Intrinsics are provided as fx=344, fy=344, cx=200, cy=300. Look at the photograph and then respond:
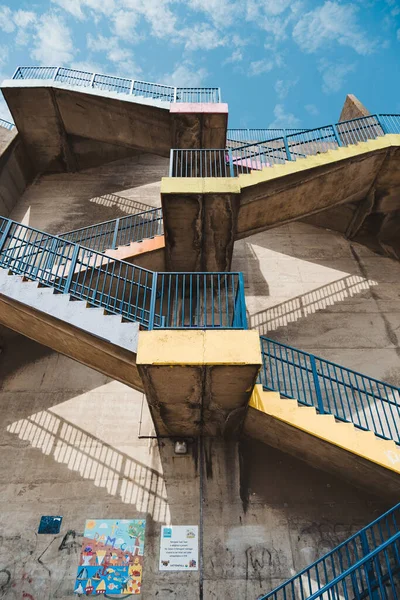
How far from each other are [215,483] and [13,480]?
13.3 ft

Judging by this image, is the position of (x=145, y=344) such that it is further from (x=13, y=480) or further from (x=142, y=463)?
(x=13, y=480)

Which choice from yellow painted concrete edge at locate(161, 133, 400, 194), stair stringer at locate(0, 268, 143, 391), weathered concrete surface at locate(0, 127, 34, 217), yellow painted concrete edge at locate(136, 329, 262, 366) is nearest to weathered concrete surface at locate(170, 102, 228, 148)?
yellow painted concrete edge at locate(161, 133, 400, 194)

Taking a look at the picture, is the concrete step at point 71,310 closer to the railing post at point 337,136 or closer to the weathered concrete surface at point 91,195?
the weathered concrete surface at point 91,195

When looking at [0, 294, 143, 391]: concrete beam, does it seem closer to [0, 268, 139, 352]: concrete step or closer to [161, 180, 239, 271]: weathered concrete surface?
[0, 268, 139, 352]: concrete step

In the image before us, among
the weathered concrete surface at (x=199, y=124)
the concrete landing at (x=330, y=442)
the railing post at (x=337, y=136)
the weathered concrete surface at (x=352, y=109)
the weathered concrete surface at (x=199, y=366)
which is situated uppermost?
the weathered concrete surface at (x=352, y=109)

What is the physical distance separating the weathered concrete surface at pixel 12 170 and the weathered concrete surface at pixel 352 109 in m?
12.3

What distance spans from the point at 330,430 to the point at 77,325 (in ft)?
13.8

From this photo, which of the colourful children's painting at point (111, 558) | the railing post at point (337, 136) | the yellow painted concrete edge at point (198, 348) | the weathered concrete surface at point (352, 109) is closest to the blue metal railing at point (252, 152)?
the railing post at point (337, 136)

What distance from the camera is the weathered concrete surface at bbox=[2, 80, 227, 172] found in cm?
1047

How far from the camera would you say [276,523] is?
21.1 feet

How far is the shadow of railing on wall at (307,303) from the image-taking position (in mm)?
9141

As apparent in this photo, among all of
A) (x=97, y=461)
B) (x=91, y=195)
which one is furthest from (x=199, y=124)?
(x=97, y=461)

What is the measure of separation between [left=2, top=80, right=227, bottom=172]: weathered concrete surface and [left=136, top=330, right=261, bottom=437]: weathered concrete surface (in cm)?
794

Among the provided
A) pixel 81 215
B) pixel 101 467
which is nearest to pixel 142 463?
pixel 101 467
